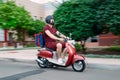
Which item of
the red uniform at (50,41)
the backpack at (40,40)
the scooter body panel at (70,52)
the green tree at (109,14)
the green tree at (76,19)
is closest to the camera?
the scooter body panel at (70,52)

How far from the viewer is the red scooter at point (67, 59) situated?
946 cm

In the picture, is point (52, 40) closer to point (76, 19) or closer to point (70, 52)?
point (70, 52)

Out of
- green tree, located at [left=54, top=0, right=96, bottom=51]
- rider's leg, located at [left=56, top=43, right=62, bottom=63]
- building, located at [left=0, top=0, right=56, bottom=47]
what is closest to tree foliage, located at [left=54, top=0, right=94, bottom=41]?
green tree, located at [left=54, top=0, right=96, bottom=51]

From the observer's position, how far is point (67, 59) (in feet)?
31.2

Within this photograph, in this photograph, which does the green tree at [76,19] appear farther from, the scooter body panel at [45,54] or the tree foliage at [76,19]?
the scooter body panel at [45,54]

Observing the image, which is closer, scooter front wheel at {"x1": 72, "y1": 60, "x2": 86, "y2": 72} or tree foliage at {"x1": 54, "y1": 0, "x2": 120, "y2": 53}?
scooter front wheel at {"x1": 72, "y1": 60, "x2": 86, "y2": 72}

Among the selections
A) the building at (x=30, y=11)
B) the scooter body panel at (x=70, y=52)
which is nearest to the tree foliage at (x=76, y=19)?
the scooter body panel at (x=70, y=52)

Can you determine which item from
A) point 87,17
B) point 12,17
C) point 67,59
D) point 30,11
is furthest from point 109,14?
point 30,11

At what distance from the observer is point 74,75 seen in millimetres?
8727

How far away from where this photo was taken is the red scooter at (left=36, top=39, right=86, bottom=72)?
9461mm

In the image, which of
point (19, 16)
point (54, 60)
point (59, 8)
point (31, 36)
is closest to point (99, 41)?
point (19, 16)

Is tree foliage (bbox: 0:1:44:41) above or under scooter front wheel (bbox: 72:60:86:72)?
above

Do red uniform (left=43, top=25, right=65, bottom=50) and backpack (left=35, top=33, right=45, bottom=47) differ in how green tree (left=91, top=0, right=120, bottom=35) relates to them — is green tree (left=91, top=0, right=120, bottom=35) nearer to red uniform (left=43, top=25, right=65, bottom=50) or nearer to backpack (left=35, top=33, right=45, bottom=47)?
red uniform (left=43, top=25, right=65, bottom=50)

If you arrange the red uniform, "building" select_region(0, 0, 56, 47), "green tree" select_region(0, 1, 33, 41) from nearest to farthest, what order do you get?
the red uniform
"green tree" select_region(0, 1, 33, 41)
"building" select_region(0, 0, 56, 47)
